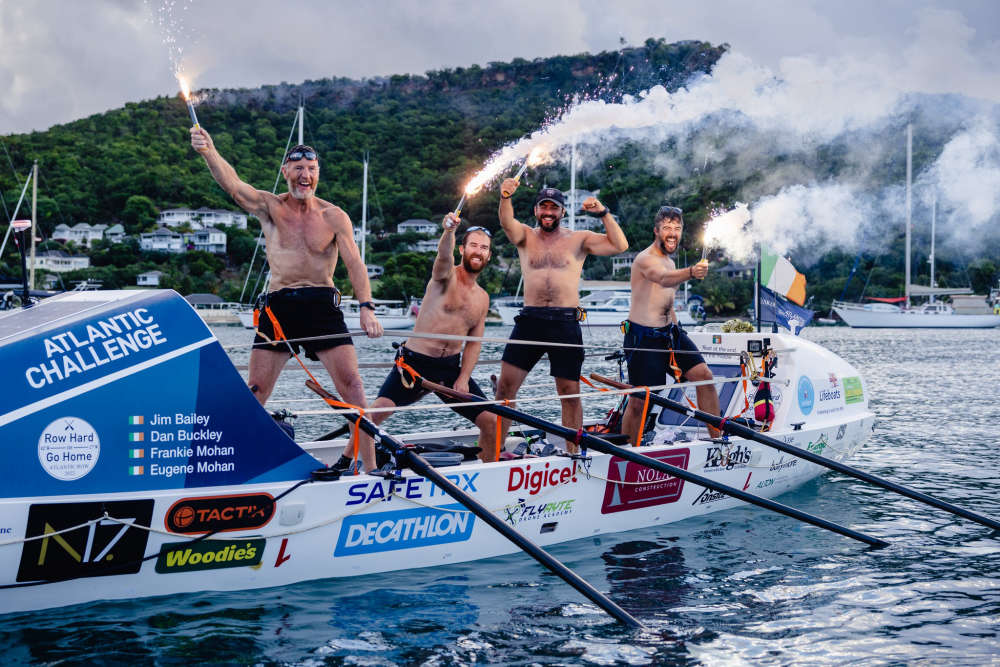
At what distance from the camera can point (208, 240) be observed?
4579 inches

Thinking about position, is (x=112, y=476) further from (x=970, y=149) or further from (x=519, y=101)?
(x=519, y=101)

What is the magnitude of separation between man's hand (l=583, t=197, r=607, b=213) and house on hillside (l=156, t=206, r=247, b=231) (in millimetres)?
105751

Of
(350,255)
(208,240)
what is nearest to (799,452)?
(350,255)

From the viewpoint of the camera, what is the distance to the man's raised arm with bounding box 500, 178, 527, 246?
280 inches

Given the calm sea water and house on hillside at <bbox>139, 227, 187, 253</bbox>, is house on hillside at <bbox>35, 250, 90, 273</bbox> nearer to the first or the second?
house on hillside at <bbox>139, 227, 187, 253</bbox>

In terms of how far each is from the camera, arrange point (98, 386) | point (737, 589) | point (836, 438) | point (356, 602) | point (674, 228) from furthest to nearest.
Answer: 1. point (836, 438)
2. point (674, 228)
3. point (737, 589)
4. point (356, 602)
5. point (98, 386)

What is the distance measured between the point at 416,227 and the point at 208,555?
100.0 m

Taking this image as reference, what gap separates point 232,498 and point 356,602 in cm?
117

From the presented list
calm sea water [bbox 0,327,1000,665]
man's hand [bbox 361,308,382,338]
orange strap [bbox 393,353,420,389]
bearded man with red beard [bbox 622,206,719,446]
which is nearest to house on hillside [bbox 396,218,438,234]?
bearded man with red beard [bbox 622,206,719,446]

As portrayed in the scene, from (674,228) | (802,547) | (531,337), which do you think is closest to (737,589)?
(802,547)

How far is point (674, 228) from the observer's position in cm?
838

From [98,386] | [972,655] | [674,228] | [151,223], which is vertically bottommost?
[972,655]

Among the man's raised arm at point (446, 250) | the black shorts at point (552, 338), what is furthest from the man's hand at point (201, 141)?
the black shorts at point (552, 338)

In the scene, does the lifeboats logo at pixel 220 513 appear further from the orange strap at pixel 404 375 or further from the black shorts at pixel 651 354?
the black shorts at pixel 651 354
